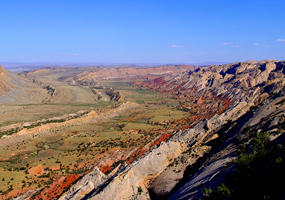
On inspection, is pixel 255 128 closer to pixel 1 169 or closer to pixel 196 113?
pixel 1 169

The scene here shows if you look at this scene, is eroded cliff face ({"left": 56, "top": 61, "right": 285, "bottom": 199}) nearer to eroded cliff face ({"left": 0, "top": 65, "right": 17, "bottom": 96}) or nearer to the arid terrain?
the arid terrain

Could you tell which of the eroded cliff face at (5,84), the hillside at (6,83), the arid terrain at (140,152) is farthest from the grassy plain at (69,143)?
the hillside at (6,83)

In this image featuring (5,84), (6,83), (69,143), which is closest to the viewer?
(69,143)

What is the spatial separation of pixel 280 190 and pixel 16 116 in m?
84.8

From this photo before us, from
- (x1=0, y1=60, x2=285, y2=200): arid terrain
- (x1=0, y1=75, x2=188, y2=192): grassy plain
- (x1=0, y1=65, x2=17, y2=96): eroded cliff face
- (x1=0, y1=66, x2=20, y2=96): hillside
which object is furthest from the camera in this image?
(x1=0, y1=66, x2=20, y2=96): hillside

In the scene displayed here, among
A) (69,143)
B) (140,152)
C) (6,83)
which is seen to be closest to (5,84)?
(6,83)

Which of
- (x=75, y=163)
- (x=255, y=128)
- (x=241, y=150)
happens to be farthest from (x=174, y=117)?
(x=241, y=150)

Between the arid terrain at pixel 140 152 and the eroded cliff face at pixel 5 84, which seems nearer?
the arid terrain at pixel 140 152

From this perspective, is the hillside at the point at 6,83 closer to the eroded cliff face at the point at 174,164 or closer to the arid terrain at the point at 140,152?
the arid terrain at the point at 140,152

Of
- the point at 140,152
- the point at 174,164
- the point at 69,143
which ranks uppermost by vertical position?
the point at 174,164

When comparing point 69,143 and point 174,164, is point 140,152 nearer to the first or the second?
point 174,164

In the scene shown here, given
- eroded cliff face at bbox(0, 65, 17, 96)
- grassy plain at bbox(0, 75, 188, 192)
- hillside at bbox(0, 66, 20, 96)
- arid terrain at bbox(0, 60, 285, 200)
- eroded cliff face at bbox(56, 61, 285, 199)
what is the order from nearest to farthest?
arid terrain at bbox(0, 60, 285, 200)
eroded cliff face at bbox(56, 61, 285, 199)
grassy plain at bbox(0, 75, 188, 192)
eroded cliff face at bbox(0, 65, 17, 96)
hillside at bbox(0, 66, 20, 96)

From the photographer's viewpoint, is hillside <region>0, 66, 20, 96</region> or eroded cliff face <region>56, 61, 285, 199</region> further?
hillside <region>0, 66, 20, 96</region>

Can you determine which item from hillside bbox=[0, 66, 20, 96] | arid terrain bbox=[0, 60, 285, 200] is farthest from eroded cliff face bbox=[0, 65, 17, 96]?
arid terrain bbox=[0, 60, 285, 200]
